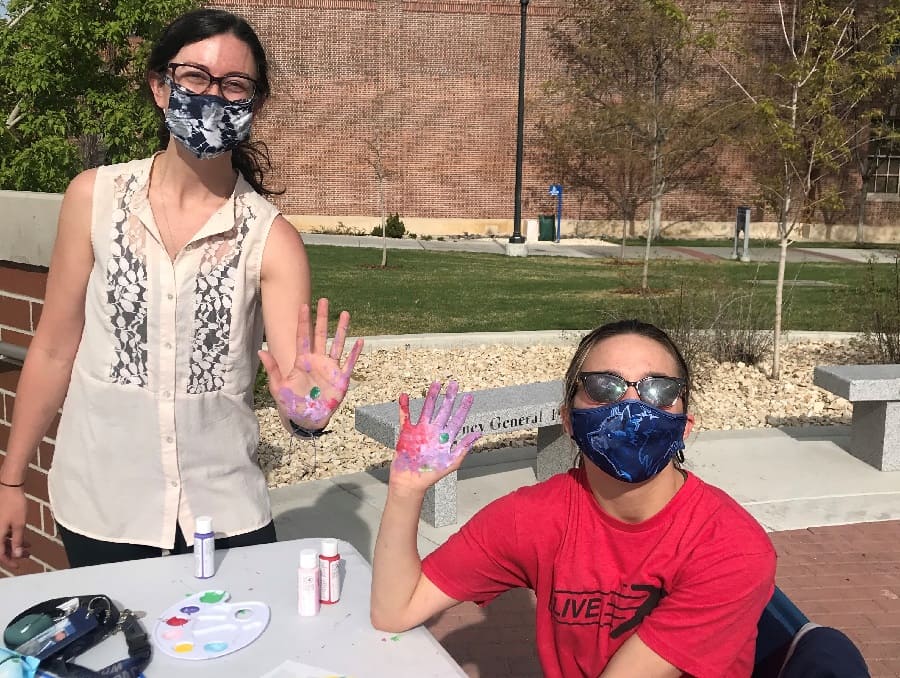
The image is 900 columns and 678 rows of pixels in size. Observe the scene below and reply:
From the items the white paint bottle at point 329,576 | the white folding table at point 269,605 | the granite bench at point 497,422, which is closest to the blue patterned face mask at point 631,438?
the white folding table at point 269,605

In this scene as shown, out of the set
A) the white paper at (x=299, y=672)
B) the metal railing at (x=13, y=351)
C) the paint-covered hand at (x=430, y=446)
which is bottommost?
the white paper at (x=299, y=672)

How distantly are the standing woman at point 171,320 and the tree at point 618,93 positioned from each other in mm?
23225

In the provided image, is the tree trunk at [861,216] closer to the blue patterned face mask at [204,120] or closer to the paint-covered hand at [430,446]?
the blue patterned face mask at [204,120]

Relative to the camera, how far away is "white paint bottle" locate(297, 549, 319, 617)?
2.05m

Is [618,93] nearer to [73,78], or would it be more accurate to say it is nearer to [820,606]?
[73,78]

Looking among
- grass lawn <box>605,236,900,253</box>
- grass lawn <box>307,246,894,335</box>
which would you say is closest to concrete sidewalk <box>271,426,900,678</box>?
grass lawn <box>307,246,894,335</box>

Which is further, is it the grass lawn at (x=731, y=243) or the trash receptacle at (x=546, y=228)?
the trash receptacle at (x=546, y=228)

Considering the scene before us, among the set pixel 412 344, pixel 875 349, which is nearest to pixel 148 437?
pixel 412 344

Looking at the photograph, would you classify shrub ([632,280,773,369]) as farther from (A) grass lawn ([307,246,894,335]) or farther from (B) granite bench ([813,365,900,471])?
(B) granite bench ([813,365,900,471])

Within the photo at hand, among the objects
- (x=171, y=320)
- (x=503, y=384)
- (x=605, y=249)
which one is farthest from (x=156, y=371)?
(x=605, y=249)

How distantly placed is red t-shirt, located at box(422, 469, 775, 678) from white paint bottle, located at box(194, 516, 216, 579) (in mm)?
501

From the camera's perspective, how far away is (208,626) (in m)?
1.99

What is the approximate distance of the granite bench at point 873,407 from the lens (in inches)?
235

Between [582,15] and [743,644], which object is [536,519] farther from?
[582,15]
